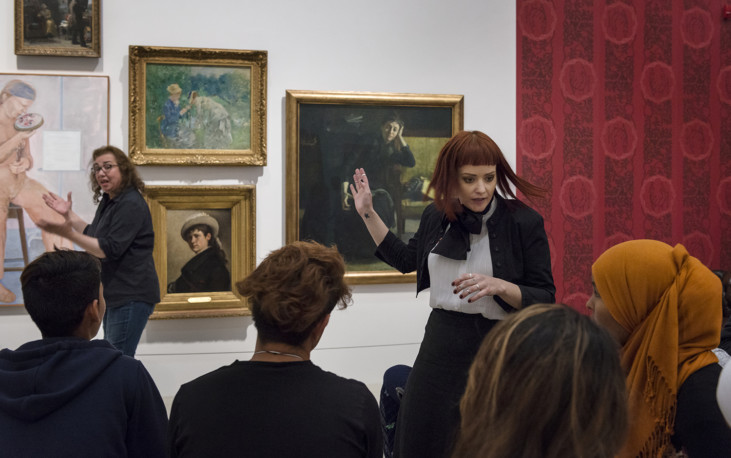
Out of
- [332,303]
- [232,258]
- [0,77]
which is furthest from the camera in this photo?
[232,258]

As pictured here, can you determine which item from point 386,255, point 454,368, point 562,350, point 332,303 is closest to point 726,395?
point 562,350

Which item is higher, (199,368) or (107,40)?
(107,40)

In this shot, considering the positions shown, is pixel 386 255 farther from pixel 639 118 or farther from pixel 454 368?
pixel 639 118

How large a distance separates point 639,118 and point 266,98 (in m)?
3.00

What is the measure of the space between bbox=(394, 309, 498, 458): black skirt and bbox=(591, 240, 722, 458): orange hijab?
0.65 meters

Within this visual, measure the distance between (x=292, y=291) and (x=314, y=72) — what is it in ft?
11.6

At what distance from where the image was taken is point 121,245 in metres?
3.82

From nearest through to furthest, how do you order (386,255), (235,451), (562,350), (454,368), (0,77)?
(562,350), (235,451), (454,368), (386,255), (0,77)

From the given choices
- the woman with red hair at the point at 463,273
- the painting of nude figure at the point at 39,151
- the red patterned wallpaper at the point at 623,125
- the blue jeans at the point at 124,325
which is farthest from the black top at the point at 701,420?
the painting of nude figure at the point at 39,151

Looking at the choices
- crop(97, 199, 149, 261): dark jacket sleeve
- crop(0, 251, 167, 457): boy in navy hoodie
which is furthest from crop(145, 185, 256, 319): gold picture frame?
crop(0, 251, 167, 457): boy in navy hoodie

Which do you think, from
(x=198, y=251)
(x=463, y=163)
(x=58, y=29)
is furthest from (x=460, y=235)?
(x=58, y=29)

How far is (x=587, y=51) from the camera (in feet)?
17.8

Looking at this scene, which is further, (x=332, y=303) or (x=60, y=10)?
(x=60, y=10)

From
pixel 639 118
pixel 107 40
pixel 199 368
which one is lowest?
pixel 199 368
